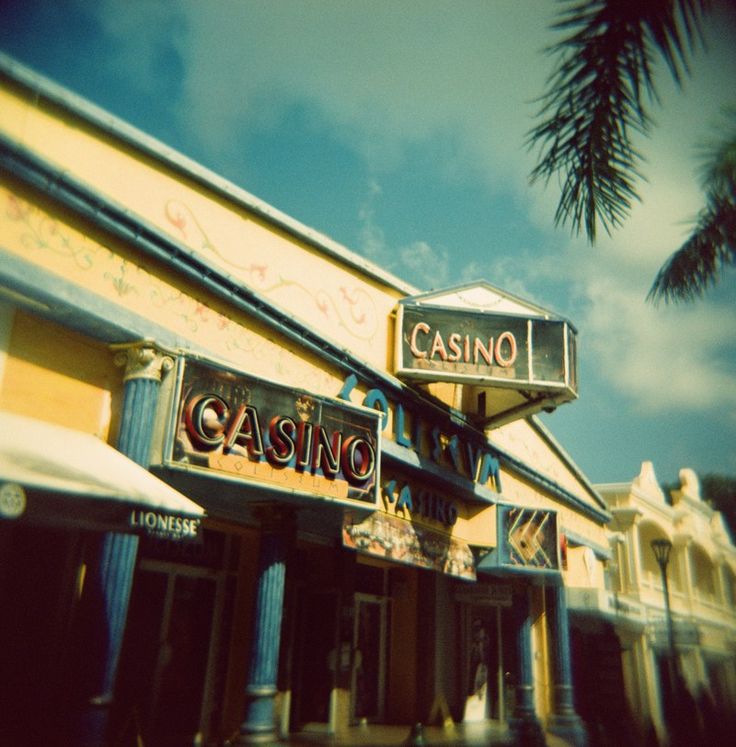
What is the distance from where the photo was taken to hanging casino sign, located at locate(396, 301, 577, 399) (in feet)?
42.5

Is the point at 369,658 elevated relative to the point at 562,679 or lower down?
elevated

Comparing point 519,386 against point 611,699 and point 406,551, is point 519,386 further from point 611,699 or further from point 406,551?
point 611,699

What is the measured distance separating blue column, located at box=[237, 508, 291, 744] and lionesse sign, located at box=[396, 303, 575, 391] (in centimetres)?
442

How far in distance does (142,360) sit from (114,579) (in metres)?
2.43

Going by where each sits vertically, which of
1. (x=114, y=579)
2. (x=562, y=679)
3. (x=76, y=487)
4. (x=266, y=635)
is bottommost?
(x=562, y=679)

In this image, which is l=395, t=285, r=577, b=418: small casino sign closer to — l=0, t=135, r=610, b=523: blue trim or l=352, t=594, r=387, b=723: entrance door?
l=0, t=135, r=610, b=523: blue trim

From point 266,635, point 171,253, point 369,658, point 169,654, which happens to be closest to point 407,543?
point 369,658

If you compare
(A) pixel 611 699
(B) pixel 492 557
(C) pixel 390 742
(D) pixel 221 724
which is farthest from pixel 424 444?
(A) pixel 611 699

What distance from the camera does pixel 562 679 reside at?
679 inches

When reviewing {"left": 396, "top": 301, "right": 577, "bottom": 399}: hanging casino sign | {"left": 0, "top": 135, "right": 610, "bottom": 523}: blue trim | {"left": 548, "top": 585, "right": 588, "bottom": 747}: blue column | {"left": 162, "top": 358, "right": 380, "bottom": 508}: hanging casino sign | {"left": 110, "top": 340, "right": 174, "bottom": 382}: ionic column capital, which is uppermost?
{"left": 396, "top": 301, "right": 577, "bottom": 399}: hanging casino sign

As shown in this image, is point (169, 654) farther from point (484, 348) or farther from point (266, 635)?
point (484, 348)

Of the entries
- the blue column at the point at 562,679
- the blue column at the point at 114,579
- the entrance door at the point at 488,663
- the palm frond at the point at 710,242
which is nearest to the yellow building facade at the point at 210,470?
the blue column at the point at 114,579

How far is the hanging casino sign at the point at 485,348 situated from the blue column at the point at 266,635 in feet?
14.8

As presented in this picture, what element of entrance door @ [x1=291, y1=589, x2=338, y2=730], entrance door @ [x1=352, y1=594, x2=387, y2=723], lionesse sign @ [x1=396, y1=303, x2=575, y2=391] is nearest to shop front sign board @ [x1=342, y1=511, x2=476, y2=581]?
entrance door @ [x1=291, y1=589, x2=338, y2=730]
